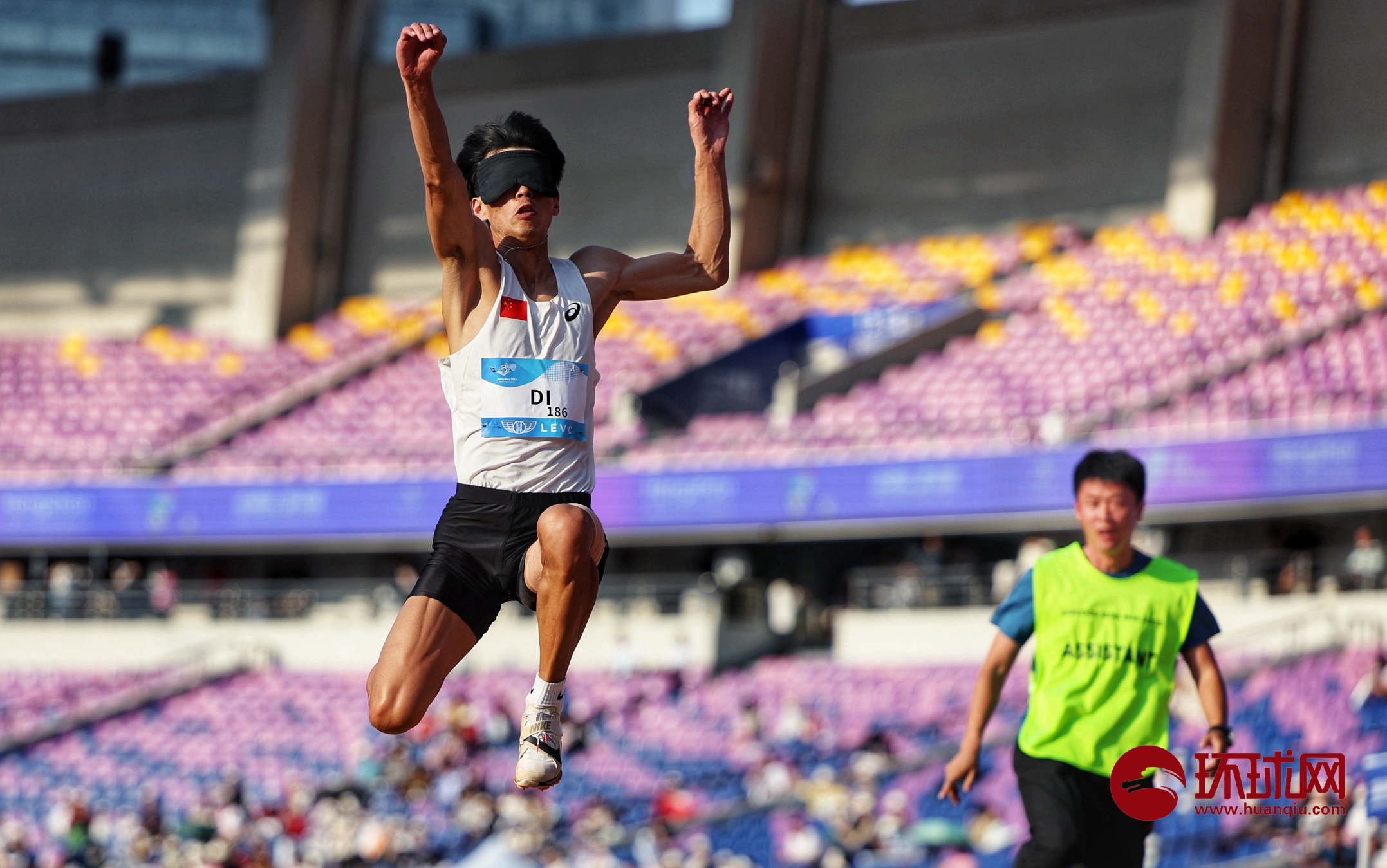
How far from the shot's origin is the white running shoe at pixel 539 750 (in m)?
5.12

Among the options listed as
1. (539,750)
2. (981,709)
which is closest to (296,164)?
(981,709)

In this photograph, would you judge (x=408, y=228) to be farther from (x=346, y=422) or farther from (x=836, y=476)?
(x=836, y=476)

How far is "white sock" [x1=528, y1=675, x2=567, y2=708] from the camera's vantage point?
531cm

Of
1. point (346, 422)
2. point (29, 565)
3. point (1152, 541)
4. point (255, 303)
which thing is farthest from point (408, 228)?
point (1152, 541)

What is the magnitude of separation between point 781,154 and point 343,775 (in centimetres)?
1519

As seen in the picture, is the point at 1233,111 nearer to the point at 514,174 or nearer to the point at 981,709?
the point at 981,709

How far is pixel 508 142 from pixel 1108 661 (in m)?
2.83

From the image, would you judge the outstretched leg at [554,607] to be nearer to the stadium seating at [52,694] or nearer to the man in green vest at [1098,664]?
the man in green vest at [1098,664]

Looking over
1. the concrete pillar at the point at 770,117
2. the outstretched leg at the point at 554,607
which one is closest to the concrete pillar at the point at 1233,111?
the concrete pillar at the point at 770,117

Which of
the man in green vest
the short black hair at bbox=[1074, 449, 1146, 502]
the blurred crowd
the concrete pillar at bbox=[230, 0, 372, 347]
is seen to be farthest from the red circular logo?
the concrete pillar at bbox=[230, 0, 372, 347]

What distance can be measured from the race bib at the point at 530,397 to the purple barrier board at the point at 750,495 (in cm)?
1393

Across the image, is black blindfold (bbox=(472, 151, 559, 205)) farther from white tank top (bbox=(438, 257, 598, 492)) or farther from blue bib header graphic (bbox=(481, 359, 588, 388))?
blue bib header graphic (bbox=(481, 359, 588, 388))

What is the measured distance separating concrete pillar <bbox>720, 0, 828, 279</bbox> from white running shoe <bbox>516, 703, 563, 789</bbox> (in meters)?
23.9

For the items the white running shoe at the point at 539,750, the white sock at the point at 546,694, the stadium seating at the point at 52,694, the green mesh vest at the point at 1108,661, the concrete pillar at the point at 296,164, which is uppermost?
the concrete pillar at the point at 296,164
